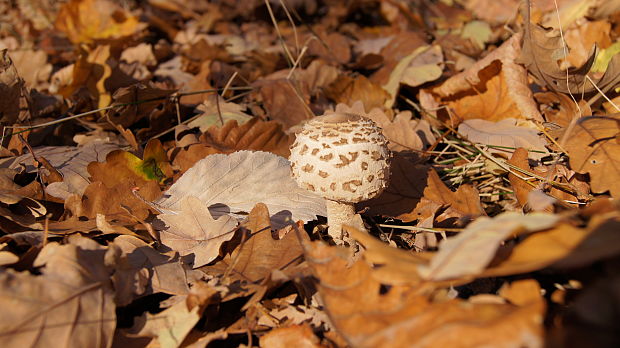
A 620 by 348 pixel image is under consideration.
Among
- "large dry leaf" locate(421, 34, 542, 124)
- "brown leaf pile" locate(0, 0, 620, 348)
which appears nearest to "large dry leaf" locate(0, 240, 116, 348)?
"brown leaf pile" locate(0, 0, 620, 348)

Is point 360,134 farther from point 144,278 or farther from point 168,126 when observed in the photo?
point 168,126

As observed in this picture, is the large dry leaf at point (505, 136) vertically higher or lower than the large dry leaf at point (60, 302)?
lower

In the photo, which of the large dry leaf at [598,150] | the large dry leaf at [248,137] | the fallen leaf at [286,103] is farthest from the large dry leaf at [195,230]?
the large dry leaf at [598,150]

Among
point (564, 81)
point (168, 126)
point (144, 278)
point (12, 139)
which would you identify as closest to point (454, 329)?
point (144, 278)

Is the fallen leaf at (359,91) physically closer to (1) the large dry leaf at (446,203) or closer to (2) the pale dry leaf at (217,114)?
(2) the pale dry leaf at (217,114)

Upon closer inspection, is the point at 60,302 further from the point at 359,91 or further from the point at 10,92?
the point at 359,91

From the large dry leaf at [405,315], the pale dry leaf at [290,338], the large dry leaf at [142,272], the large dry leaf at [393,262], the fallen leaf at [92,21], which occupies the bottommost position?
the pale dry leaf at [290,338]

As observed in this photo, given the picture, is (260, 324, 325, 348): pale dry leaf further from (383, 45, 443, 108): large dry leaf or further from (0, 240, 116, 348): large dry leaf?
(383, 45, 443, 108): large dry leaf

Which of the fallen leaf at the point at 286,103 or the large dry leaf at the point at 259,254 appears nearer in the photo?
the large dry leaf at the point at 259,254
